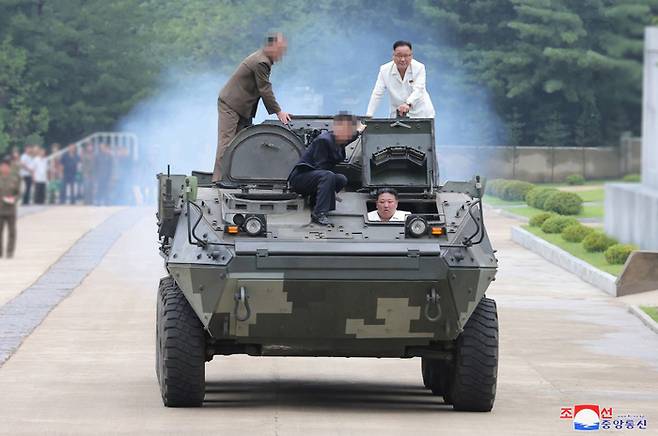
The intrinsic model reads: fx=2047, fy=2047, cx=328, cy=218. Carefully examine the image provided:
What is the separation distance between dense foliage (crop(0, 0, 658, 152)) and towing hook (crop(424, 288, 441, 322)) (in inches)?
83.0

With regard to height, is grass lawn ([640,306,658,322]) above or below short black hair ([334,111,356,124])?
Result: below

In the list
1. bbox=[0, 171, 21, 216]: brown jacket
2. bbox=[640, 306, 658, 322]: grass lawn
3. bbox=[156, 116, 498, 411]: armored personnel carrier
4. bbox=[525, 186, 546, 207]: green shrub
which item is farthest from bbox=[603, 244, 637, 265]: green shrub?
bbox=[525, 186, 546, 207]: green shrub

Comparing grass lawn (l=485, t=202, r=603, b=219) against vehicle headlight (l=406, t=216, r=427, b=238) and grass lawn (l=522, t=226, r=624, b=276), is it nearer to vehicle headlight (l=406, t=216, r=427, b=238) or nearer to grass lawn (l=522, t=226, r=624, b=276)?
grass lawn (l=522, t=226, r=624, b=276)

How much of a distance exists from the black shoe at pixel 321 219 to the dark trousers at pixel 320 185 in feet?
0.07

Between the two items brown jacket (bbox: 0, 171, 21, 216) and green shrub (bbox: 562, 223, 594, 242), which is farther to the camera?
green shrub (bbox: 562, 223, 594, 242)

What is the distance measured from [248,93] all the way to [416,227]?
2593 millimetres

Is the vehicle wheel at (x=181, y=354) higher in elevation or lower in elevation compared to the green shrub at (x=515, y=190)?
lower

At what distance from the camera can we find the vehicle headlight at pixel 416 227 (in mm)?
14391

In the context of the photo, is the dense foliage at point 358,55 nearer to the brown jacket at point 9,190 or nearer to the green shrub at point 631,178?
the green shrub at point 631,178

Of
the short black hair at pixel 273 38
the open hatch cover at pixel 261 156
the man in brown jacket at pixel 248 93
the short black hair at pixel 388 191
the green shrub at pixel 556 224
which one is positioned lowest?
the green shrub at pixel 556 224

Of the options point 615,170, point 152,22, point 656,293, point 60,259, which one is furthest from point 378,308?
point 152,22

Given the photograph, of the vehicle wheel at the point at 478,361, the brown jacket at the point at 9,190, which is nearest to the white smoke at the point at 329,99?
the brown jacket at the point at 9,190

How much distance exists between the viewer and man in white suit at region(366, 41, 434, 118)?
16.6m

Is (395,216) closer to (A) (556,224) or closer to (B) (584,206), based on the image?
(A) (556,224)
